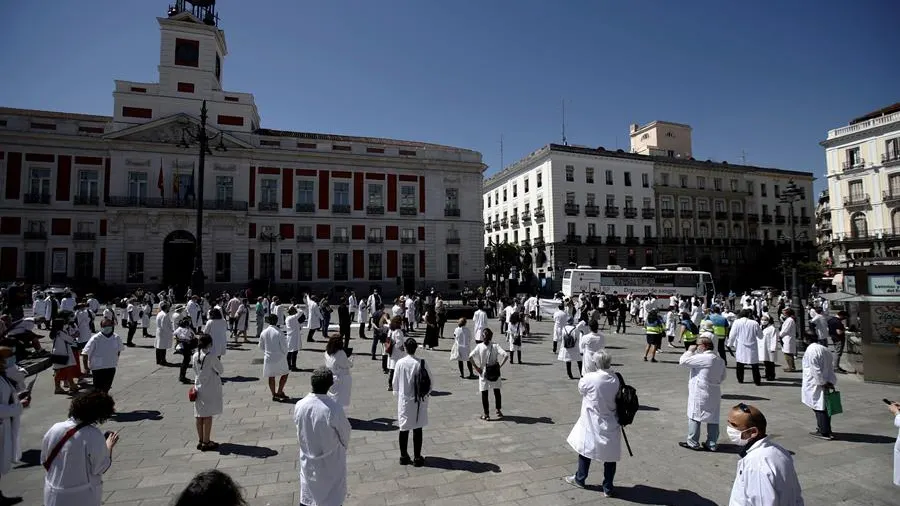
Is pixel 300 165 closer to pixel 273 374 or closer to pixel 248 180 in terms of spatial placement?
pixel 248 180

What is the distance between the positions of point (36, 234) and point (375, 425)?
39.3 meters

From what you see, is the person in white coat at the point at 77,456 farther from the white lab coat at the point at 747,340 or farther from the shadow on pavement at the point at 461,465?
the white lab coat at the point at 747,340

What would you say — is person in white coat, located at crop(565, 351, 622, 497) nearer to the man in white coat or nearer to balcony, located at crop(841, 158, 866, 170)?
the man in white coat

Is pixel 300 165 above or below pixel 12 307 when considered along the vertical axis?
above

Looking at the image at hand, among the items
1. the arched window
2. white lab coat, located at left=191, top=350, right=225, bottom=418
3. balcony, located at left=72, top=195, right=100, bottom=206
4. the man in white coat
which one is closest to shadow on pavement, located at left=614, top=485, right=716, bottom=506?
the man in white coat

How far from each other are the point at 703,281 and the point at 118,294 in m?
43.3

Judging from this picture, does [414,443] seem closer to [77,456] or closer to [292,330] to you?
[77,456]

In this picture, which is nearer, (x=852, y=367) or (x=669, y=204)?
(x=852, y=367)

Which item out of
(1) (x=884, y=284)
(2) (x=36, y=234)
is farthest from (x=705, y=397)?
(2) (x=36, y=234)

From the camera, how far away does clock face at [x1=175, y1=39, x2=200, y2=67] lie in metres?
37.3

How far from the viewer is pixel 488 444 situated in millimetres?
6453

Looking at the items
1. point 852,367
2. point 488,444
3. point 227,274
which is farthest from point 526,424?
point 227,274

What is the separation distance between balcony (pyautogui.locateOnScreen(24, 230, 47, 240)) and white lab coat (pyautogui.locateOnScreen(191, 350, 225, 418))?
3791 centimetres

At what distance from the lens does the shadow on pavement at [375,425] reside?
710 centimetres
